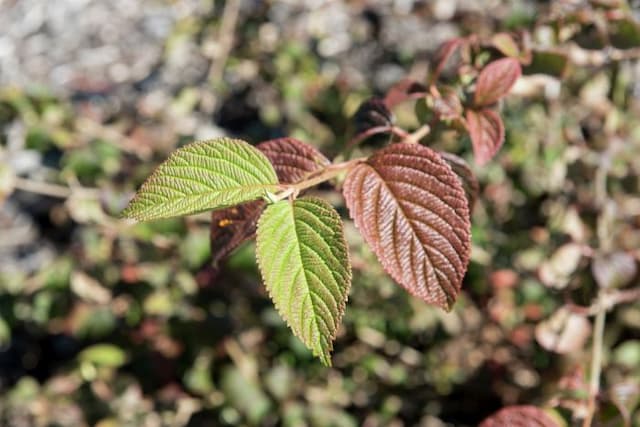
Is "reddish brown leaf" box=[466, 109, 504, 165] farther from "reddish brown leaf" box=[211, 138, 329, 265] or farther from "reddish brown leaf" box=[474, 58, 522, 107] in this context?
"reddish brown leaf" box=[211, 138, 329, 265]

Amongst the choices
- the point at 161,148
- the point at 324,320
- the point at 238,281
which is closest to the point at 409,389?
the point at 238,281

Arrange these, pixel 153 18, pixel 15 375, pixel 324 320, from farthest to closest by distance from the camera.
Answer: pixel 153 18 < pixel 15 375 < pixel 324 320

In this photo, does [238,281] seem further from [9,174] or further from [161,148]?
[9,174]

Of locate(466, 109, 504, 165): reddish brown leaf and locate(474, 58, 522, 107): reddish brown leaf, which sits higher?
locate(474, 58, 522, 107): reddish brown leaf

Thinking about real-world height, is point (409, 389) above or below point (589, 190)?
below

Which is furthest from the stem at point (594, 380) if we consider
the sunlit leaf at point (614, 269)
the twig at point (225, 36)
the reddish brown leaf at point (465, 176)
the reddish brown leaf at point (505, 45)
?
the twig at point (225, 36)

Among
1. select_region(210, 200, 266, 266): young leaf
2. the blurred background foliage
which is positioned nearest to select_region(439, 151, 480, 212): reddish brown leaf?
select_region(210, 200, 266, 266): young leaf

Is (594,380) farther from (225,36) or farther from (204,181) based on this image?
(225,36)

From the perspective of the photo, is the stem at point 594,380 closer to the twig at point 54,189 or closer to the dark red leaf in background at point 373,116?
the dark red leaf in background at point 373,116
